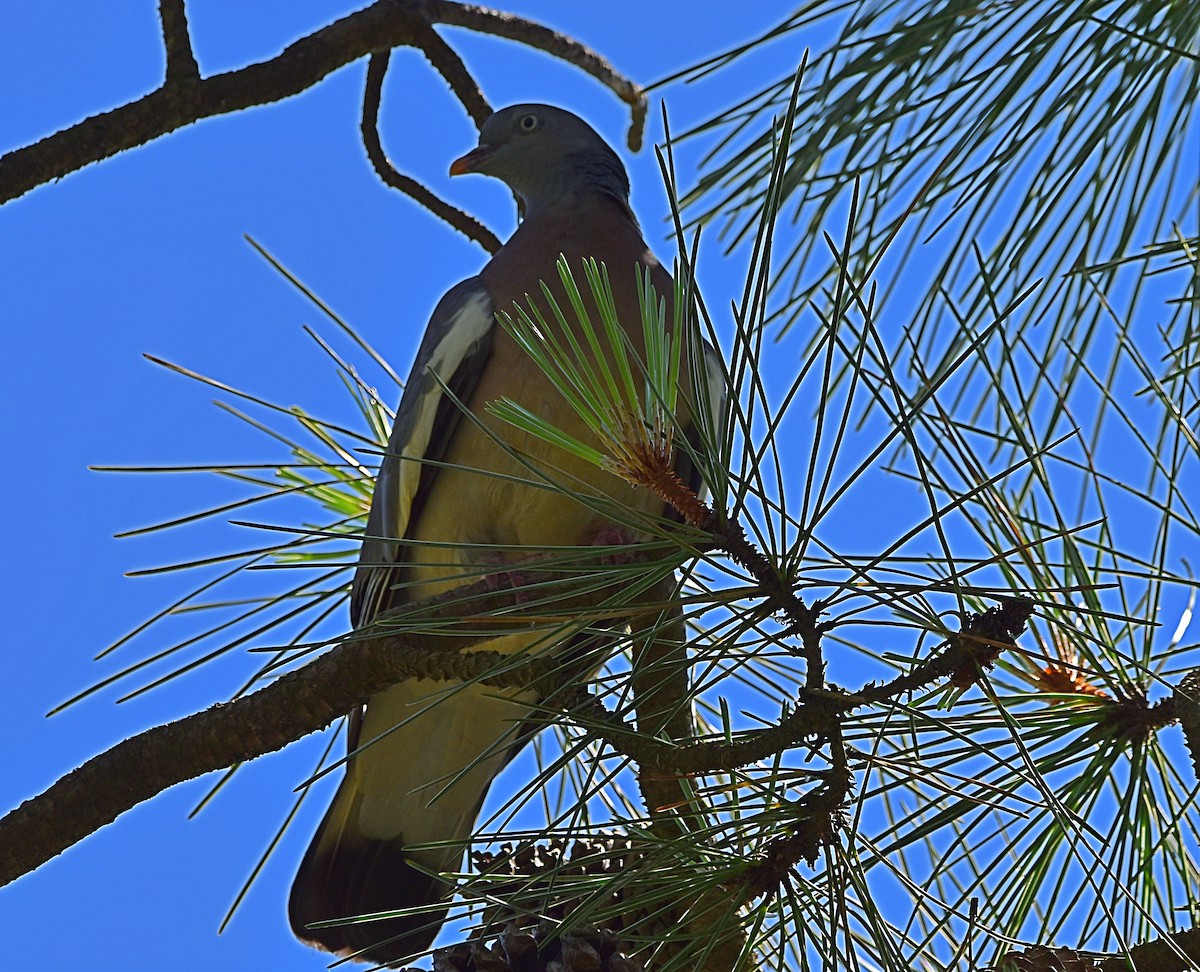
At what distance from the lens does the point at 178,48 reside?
2084 mm

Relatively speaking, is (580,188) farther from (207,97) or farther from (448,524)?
(207,97)

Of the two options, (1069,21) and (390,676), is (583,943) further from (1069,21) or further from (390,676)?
(1069,21)

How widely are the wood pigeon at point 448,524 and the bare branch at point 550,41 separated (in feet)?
0.67

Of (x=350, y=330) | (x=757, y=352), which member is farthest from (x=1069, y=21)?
(x=350, y=330)

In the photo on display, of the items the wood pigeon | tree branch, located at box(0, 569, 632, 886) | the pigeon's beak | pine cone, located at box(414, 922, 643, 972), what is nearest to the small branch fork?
the wood pigeon

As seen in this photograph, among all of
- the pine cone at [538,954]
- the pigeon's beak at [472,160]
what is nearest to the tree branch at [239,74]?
the pigeon's beak at [472,160]

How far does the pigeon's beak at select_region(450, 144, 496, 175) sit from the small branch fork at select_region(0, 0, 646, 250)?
0.34 m

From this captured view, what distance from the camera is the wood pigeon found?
2.32 meters

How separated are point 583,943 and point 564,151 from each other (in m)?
2.00

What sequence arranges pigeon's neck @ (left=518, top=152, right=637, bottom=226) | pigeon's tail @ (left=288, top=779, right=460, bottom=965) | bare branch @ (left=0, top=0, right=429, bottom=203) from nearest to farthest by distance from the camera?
bare branch @ (left=0, top=0, right=429, bottom=203)
pigeon's tail @ (left=288, top=779, right=460, bottom=965)
pigeon's neck @ (left=518, top=152, right=637, bottom=226)

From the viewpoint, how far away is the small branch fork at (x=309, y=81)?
1942mm

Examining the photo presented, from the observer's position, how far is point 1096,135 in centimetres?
160

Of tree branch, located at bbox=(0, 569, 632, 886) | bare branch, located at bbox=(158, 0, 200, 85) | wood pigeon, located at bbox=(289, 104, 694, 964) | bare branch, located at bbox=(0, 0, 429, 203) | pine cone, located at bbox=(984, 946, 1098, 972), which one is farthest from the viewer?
wood pigeon, located at bbox=(289, 104, 694, 964)

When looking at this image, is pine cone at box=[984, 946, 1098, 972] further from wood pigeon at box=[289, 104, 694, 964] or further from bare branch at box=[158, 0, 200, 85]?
bare branch at box=[158, 0, 200, 85]
